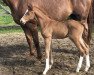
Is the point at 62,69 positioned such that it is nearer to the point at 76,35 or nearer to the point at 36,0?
the point at 76,35

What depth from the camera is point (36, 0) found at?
6918 mm

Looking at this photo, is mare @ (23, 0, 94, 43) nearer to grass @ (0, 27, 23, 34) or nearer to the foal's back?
the foal's back

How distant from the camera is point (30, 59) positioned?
24.5ft

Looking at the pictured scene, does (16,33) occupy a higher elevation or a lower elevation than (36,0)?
lower

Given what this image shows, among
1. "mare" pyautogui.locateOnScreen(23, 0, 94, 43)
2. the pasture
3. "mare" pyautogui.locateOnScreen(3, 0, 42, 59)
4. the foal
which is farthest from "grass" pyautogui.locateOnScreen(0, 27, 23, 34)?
the foal

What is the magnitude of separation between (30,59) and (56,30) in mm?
1692

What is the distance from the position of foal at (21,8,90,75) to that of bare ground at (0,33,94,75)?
0.38 m

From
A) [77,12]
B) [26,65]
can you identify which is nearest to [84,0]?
[77,12]

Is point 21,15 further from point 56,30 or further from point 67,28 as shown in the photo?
point 67,28

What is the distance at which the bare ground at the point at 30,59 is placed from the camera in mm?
6297

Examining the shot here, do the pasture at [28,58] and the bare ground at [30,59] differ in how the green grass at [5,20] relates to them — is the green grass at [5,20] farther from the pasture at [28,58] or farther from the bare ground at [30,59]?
the bare ground at [30,59]

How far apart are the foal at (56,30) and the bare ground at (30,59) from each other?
381mm

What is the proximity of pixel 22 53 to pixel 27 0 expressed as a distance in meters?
1.86

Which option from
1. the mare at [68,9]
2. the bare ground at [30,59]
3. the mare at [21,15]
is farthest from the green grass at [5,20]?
the mare at [68,9]
